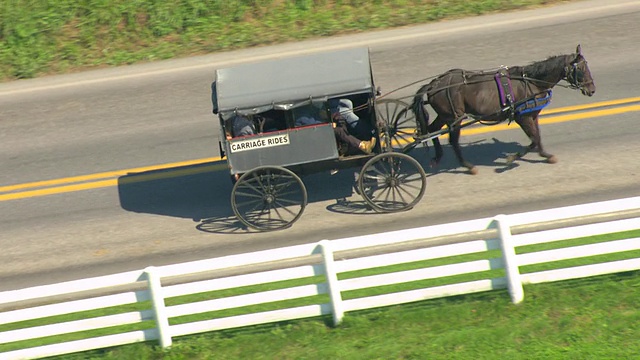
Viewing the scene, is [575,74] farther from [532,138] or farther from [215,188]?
[215,188]

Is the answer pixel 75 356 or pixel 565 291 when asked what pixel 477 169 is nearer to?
pixel 565 291

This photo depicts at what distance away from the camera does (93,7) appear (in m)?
20.0

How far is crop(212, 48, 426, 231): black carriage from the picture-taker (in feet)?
39.7

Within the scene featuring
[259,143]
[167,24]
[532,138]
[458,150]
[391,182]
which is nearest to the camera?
[259,143]

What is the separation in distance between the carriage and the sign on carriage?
0.01 meters

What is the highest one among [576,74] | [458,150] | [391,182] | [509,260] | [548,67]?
[548,67]

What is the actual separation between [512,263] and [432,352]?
1.40 m

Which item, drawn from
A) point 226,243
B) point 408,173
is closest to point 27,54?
point 226,243

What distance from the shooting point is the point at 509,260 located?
9.37 meters

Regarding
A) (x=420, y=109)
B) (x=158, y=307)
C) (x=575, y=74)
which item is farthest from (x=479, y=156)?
(x=158, y=307)

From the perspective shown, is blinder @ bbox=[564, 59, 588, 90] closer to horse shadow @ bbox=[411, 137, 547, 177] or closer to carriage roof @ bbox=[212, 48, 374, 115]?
horse shadow @ bbox=[411, 137, 547, 177]

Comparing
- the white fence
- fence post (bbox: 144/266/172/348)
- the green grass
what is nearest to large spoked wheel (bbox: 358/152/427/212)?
the green grass

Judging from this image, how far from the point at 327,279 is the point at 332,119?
11.6ft

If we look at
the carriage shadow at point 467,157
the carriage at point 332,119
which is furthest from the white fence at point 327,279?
the carriage shadow at point 467,157
